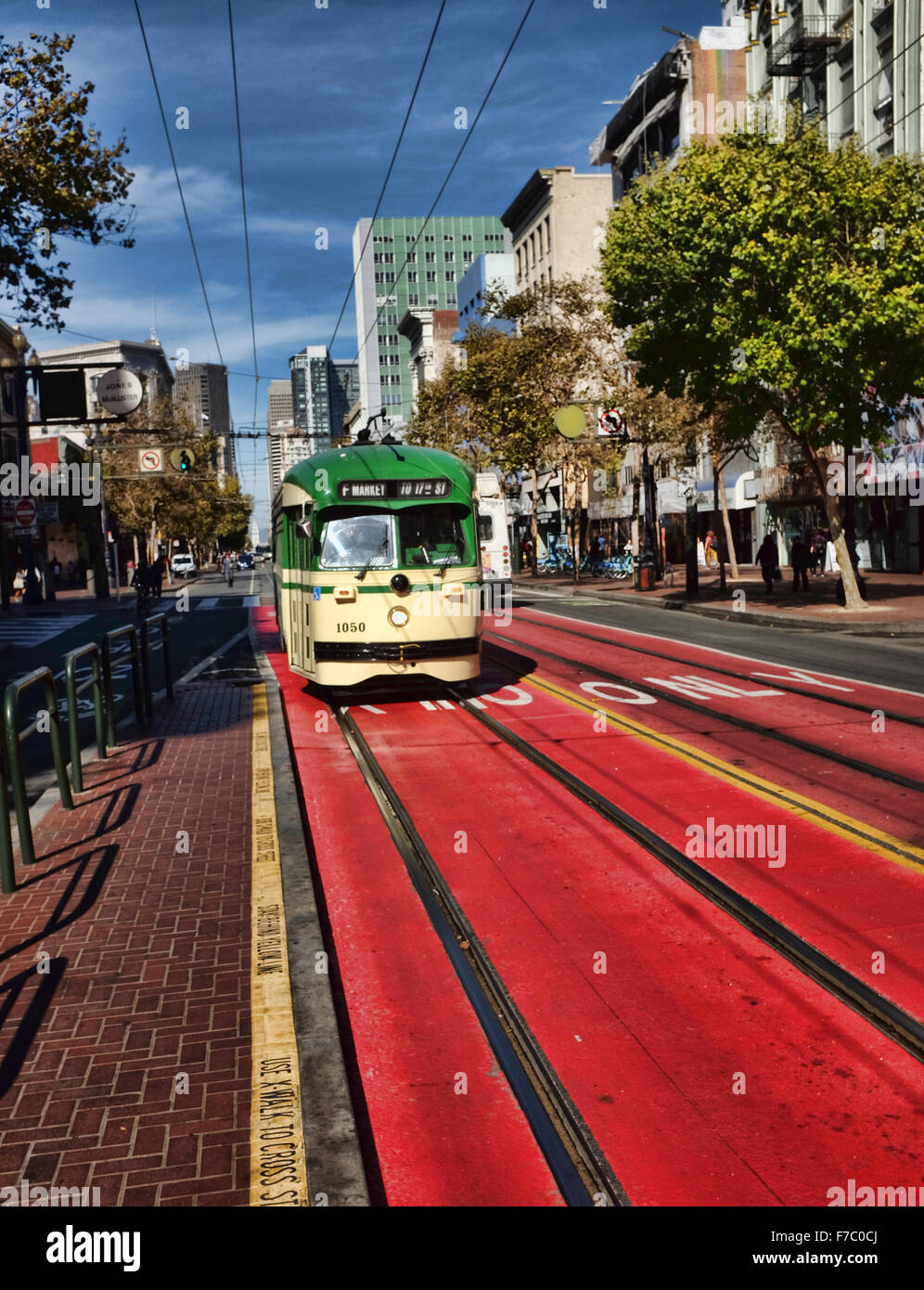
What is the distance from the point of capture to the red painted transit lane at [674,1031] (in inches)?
172

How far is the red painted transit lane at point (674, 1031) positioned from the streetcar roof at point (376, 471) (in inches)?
279

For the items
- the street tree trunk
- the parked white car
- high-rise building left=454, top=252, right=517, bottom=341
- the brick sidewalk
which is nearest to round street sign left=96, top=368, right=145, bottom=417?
the street tree trunk

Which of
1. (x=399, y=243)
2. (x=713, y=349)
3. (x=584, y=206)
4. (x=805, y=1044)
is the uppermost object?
(x=399, y=243)

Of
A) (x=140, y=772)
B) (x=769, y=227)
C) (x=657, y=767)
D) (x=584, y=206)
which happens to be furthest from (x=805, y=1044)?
(x=584, y=206)

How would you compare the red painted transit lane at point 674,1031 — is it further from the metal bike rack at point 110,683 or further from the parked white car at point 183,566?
the parked white car at point 183,566

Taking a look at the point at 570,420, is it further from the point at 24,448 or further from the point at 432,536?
→ the point at 24,448

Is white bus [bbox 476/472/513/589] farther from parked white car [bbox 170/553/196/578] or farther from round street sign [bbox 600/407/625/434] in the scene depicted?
parked white car [bbox 170/553/196/578]

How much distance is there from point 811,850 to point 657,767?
284 centimetres

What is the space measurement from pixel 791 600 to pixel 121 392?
17.8 m

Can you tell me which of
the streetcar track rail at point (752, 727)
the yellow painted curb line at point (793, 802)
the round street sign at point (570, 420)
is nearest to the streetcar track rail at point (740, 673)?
the streetcar track rail at point (752, 727)

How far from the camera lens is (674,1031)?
5469 mm

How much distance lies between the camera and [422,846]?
8.72 meters
